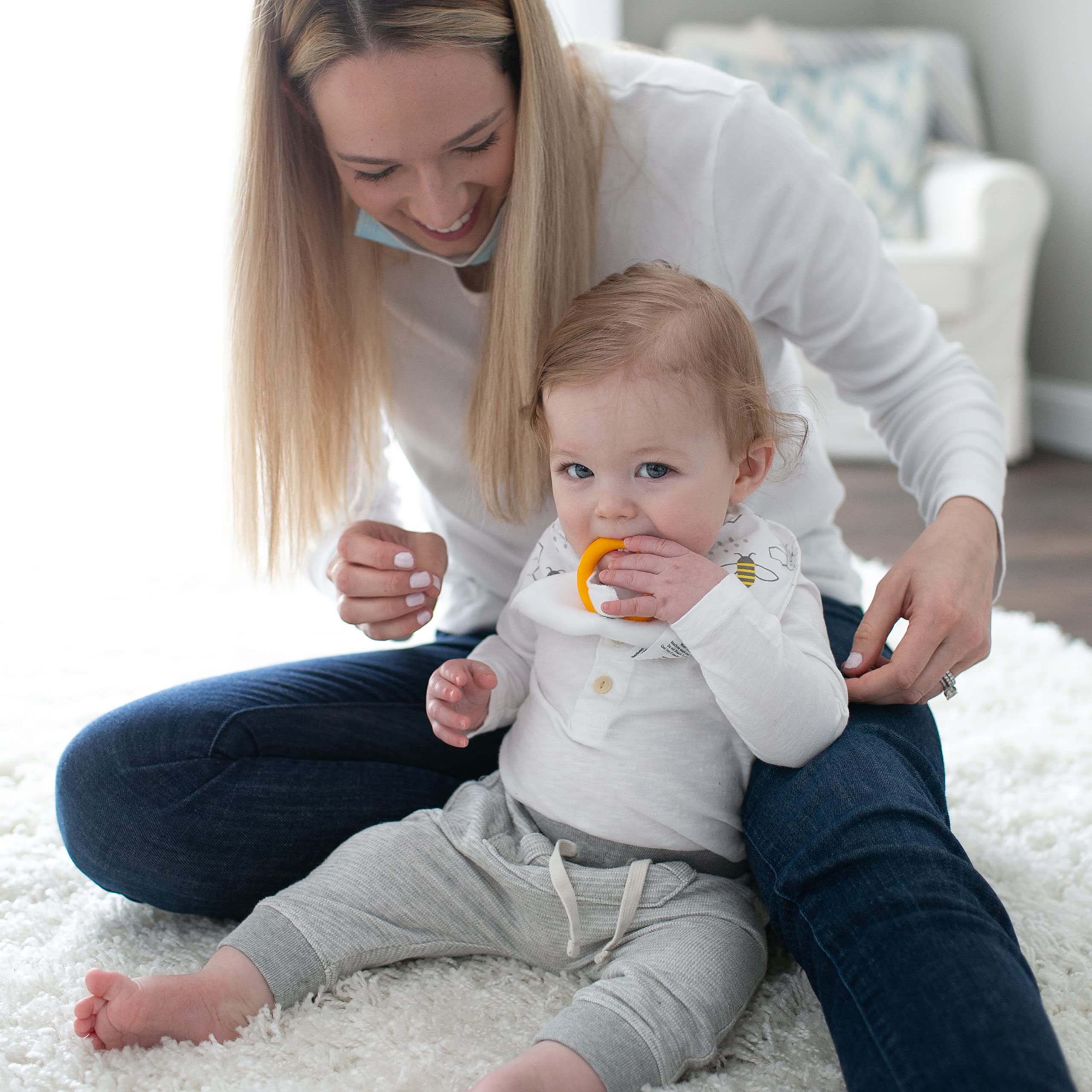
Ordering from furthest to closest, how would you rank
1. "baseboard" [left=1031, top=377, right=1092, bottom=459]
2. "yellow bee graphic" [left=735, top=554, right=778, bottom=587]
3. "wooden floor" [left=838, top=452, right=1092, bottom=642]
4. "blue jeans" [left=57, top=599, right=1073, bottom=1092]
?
"baseboard" [left=1031, top=377, right=1092, bottom=459] < "wooden floor" [left=838, top=452, right=1092, bottom=642] < "yellow bee graphic" [left=735, top=554, right=778, bottom=587] < "blue jeans" [left=57, top=599, right=1073, bottom=1092]

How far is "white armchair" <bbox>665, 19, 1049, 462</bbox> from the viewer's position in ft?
8.96

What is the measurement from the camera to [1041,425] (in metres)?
3.07

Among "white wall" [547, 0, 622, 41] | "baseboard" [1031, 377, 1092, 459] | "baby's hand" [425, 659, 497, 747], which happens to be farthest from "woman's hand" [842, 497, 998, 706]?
"white wall" [547, 0, 622, 41]

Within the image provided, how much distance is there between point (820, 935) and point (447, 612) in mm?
588

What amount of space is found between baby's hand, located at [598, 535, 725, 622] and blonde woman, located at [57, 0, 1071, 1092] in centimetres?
15

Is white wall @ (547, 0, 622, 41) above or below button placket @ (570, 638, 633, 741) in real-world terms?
above

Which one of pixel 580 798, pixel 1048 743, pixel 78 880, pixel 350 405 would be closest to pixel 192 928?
pixel 78 880

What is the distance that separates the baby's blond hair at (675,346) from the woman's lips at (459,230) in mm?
156

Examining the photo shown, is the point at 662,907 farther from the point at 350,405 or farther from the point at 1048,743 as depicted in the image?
the point at 1048,743

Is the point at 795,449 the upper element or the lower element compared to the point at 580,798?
upper

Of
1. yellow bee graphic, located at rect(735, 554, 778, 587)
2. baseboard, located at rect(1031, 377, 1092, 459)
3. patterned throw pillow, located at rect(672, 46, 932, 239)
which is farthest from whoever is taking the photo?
patterned throw pillow, located at rect(672, 46, 932, 239)

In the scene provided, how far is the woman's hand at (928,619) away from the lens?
838 mm

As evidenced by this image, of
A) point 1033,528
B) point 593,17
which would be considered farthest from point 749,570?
point 593,17

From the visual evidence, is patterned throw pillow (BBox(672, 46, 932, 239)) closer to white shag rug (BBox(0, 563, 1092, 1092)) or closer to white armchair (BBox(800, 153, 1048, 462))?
white armchair (BBox(800, 153, 1048, 462))
